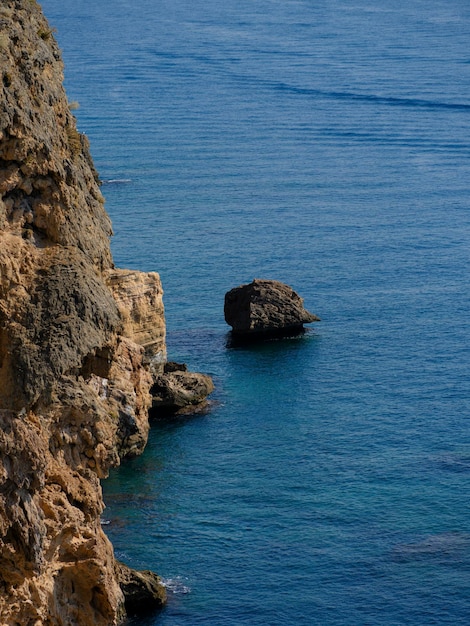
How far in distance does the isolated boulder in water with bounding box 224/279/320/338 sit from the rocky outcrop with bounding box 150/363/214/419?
1559 centimetres

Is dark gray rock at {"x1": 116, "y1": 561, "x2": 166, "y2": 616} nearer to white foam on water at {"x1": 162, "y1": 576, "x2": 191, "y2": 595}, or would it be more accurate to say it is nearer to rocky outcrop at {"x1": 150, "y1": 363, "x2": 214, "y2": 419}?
white foam on water at {"x1": 162, "y1": 576, "x2": 191, "y2": 595}

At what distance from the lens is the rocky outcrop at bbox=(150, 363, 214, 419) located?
310 feet

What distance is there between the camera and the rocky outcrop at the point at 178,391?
94562mm

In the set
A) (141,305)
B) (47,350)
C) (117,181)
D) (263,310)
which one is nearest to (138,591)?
(141,305)

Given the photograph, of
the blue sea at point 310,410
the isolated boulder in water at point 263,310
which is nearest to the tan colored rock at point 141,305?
the blue sea at point 310,410

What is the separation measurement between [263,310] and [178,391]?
2153 centimetres

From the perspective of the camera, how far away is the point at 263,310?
115250mm

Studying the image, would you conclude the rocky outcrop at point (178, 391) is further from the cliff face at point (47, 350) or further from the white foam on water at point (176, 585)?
the cliff face at point (47, 350)

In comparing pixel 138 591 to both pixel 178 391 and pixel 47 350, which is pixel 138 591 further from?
pixel 178 391

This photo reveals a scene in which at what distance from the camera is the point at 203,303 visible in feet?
417

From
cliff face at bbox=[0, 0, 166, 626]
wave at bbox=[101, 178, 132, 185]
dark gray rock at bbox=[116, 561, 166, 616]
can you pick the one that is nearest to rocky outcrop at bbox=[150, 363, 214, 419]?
dark gray rock at bbox=[116, 561, 166, 616]

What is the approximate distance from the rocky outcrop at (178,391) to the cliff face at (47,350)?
5460cm

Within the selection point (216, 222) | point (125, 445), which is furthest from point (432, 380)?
point (216, 222)

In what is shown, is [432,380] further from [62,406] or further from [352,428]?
[62,406]
